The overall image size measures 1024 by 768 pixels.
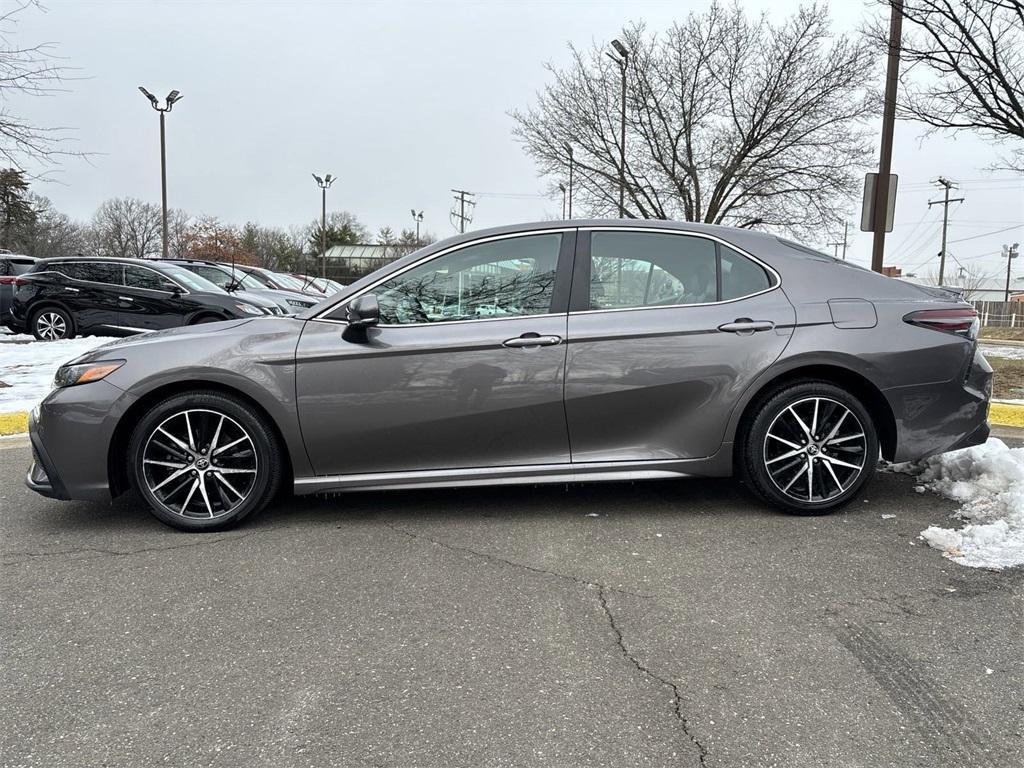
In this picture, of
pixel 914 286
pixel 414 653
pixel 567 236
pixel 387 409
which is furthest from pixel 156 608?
pixel 914 286

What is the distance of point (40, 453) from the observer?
12.7 ft

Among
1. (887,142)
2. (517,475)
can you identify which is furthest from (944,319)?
(887,142)

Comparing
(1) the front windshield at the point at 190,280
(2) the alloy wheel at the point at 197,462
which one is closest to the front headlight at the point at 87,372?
(2) the alloy wheel at the point at 197,462

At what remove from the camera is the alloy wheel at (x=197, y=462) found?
3869mm

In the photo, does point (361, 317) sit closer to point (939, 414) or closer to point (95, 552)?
point (95, 552)

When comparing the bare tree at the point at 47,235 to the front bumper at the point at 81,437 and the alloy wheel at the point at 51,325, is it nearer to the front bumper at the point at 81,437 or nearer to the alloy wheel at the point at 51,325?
the alloy wheel at the point at 51,325

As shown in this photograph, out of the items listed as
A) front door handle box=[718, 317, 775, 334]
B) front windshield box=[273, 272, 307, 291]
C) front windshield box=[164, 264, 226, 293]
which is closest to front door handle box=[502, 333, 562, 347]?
front door handle box=[718, 317, 775, 334]

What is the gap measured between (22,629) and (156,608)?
456 mm

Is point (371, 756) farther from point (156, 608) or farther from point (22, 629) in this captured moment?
point (22, 629)

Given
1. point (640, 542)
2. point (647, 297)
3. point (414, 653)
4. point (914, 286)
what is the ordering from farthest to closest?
1. point (914, 286)
2. point (647, 297)
3. point (640, 542)
4. point (414, 653)

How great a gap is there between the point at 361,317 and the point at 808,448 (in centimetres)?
245

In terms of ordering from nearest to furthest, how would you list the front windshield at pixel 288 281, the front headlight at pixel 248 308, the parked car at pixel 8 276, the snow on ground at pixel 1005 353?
the front headlight at pixel 248 308 < the snow on ground at pixel 1005 353 < the parked car at pixel 8 276 < the front windshield at pixel 288 281

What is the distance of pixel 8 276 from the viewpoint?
46.4ft

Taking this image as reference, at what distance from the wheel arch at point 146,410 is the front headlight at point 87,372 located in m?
0.22
